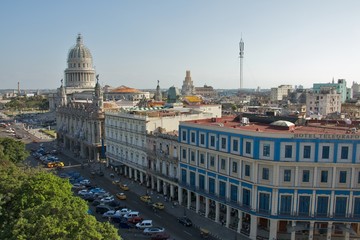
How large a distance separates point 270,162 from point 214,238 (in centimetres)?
1429

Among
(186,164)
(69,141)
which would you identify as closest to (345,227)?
(186,164)

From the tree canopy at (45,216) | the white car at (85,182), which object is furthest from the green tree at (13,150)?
the tree canopy at (45,216)

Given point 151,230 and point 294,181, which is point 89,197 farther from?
point 294,181

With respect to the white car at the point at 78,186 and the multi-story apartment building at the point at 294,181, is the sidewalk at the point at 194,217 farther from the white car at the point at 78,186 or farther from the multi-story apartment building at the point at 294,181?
the white car at the point at 78,186

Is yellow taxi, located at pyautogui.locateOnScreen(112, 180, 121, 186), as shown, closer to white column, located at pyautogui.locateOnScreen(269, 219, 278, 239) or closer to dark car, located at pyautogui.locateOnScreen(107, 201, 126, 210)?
dark car, located at pyautogui.locateOnScreen(107, 201, 126, 210)

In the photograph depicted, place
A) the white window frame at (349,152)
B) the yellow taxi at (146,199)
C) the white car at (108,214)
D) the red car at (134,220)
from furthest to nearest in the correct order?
the yellow taxi at (146,199), the white car at (108,214), the red car at (134,220), the white window frame at (349,152)

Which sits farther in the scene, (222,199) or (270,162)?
(222,199)

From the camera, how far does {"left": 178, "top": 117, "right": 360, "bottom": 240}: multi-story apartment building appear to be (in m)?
48.4

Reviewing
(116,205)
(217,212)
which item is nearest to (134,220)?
(116,205)

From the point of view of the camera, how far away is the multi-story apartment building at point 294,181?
4841 centimetres

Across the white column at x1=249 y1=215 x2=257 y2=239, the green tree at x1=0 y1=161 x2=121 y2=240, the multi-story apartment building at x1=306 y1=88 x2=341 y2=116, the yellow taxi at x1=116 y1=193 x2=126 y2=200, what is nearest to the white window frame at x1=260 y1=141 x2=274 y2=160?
the white column at x1=249 y1=215 x2=257 y2=239

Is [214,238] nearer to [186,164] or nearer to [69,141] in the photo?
[186,164]

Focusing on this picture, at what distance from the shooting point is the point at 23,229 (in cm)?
3288

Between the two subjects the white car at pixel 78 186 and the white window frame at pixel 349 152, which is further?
the white car at pixel 78 186
